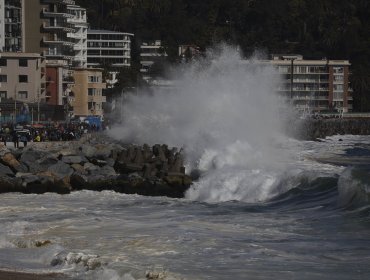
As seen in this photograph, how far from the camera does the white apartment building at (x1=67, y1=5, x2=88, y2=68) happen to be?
366 feet

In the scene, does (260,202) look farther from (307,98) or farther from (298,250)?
(307,98)

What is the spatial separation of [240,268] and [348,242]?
3.69 meters

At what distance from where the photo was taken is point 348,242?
69.3 ft

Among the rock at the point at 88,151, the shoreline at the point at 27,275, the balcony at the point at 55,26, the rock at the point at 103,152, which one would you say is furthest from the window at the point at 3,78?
the shoreline at the point at 27,275

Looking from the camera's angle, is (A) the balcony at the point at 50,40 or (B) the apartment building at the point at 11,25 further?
(A) the balcony at the point at 50,40

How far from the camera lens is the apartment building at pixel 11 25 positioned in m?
93.5

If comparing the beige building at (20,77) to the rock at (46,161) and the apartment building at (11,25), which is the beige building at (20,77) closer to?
the apartment building at (11,25)

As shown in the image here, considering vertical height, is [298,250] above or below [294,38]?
below

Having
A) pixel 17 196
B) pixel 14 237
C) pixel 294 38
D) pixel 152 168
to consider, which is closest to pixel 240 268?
pixel 14 237

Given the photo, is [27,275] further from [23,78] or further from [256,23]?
[256,23]

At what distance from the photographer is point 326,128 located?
118125 millimetres

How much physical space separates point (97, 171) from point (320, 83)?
399 ft

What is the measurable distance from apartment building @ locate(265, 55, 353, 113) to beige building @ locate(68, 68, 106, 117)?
49.3 m

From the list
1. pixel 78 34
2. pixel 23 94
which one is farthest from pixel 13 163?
pixel 78 34
